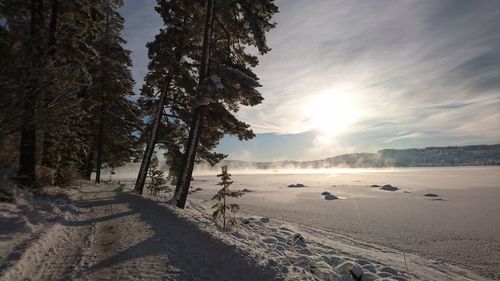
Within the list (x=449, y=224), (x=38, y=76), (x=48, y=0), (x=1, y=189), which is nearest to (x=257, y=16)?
(x=38, y=76)

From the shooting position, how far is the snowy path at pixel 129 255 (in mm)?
4891

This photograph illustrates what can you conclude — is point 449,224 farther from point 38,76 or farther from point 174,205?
point 38,76

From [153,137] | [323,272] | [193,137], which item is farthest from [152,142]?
[323,272]

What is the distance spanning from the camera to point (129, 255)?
Answer: 585 centimetres

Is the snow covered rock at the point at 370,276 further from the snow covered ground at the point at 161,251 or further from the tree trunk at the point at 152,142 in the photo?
the tree trunk at the point at 152,142

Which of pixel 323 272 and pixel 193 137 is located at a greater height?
pixel 193 137

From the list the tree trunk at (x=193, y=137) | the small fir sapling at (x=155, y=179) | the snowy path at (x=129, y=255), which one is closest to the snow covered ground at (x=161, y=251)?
the snowy path at (x=129, y=255)

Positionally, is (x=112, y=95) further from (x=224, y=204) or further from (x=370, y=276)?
(x=370, y=276)

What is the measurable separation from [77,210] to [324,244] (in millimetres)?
9625

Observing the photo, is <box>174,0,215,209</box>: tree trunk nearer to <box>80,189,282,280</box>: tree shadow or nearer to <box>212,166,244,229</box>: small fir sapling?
<box>212,166,244,229</box>: small fir sapling

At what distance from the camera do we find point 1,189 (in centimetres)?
851

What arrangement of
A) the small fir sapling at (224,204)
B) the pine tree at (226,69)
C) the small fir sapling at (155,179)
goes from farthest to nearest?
1. the small fir sapling at (155,179)
2. the pine tree at (226,69)
3. the small fir sapling at (224,204)

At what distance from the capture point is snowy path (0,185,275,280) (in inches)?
193

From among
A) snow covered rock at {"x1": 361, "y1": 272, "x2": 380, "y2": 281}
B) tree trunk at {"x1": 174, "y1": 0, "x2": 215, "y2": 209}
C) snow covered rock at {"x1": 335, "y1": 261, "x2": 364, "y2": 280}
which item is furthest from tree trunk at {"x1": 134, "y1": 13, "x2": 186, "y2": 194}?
snow covered rock at {"x1": 361, "y1": 272, "x2": 380, "y2": 281}
